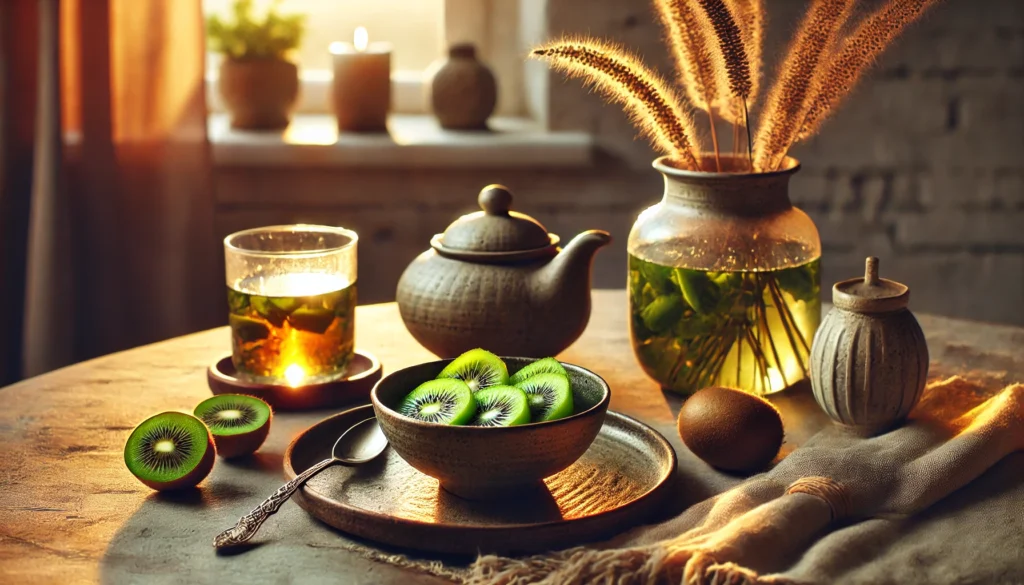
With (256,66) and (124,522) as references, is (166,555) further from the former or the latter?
(256,66)

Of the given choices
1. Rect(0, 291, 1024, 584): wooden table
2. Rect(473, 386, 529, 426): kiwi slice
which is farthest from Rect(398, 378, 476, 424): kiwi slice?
Rect(0, 291, 1024, 584): wooden table

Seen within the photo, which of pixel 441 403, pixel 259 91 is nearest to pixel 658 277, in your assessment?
pixel 441 403

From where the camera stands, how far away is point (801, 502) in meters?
0.90

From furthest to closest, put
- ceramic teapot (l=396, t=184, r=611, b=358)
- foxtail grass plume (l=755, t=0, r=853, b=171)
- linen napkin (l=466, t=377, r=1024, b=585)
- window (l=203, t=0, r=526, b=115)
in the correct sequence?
window (l=203, t=0, r=526, b=115) → ceramic teapot (l=396, t=184, r=611, b=358) → foxtail grass plume (l=755, t=0, r=853, b=171) → linen napkin (l=466, t=377, r=1024, b=585)

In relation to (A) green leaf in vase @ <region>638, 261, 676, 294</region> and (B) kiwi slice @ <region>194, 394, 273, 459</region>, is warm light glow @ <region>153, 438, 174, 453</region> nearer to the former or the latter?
(B) kiwi slice @ <region>194, 394, 273, 459</region>

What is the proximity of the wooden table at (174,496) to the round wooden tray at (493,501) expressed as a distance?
0.09 feet

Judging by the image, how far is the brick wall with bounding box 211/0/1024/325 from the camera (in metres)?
2.31

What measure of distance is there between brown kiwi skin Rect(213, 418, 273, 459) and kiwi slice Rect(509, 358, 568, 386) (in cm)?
25

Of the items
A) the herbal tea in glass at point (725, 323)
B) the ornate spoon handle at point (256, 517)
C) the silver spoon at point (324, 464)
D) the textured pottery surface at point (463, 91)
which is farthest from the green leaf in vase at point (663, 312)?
the textured pottery surface at point (463, 91)

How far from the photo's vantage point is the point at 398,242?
2.46 meters

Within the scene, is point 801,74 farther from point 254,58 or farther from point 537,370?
point 254,58

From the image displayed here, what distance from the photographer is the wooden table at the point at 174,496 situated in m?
0.87

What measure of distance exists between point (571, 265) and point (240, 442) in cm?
39

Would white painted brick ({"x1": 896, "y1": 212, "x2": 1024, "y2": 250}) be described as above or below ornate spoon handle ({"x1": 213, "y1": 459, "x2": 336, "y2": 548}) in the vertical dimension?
above
